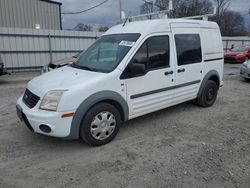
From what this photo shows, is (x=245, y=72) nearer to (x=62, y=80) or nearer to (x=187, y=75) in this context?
(x=187, y=75)

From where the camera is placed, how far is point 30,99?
372 cm

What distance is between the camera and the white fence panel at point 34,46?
11.9 metres

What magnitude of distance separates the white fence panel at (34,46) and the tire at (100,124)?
1014 cm

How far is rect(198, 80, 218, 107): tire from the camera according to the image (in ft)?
18.4

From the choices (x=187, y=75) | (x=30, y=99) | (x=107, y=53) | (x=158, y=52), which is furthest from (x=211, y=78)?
(x=30, y=99)

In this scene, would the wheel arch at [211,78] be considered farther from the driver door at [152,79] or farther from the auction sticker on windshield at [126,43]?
the auction sticker on windshield at [126,43]

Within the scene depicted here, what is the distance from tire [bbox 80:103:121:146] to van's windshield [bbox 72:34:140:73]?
2.15ft

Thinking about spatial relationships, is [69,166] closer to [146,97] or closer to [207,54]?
[146,97]

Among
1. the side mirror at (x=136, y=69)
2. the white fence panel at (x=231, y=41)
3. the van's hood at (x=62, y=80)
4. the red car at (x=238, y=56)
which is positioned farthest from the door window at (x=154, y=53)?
the white fence panel at (x=231, y=41)

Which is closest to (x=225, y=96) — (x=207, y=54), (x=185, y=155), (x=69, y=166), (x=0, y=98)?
(x=207, y=54)

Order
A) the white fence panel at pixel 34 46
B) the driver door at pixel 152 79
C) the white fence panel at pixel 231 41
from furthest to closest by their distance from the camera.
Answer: the white fence panel at pixel 231 41 < the white fence panel at pixel 34 46 < the driver door at pixel 152 79

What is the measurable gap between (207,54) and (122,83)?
264 cm

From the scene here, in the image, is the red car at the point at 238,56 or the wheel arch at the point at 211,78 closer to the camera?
the wheel arch at the point at 211,78

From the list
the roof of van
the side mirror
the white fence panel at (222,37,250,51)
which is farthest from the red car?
the side mirror
